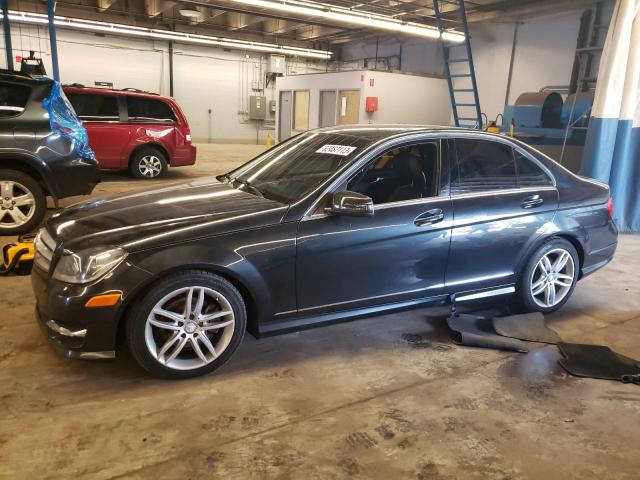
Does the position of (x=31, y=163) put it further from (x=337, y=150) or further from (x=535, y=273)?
(x=535, y=273)

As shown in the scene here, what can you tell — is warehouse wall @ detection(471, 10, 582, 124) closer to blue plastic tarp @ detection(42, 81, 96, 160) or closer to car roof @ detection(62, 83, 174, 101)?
car roof @ detection(62, 83, 174, 101)

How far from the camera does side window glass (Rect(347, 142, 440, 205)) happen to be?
132 inches

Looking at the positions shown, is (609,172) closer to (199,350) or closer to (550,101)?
(550,101)

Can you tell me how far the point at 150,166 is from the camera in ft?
33.9

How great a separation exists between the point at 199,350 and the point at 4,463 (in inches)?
40.1

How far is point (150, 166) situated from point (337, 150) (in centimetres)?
781

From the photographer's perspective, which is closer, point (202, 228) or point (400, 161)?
point (202, 228)

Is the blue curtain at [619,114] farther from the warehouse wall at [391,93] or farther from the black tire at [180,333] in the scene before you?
the warehouse wall at [391,93]

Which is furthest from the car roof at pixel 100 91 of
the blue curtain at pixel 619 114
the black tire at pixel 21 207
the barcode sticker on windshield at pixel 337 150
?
the blue curtain at pixel 619 114

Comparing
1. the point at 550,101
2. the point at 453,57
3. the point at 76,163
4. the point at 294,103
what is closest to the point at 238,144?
the point at 294,103

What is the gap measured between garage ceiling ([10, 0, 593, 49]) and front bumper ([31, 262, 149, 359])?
9563 millimetres

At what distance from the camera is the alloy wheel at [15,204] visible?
18.5 ft

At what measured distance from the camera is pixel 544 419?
2693 millimetres

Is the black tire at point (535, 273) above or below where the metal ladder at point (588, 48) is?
below
